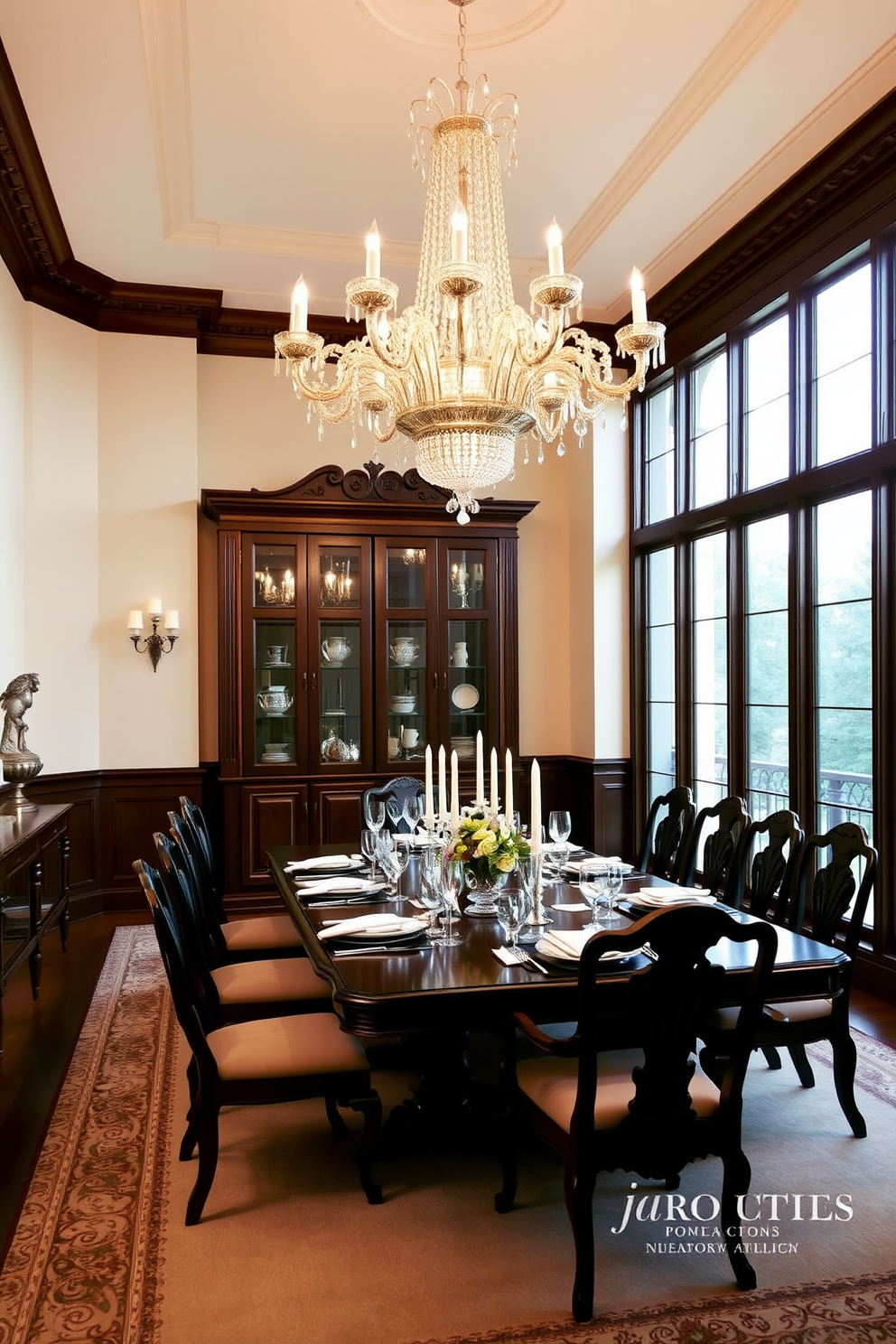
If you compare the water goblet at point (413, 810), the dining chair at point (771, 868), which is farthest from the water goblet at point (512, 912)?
the water goblet at point (413, 810)

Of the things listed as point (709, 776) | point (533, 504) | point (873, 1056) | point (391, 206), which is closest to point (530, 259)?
point (391, 206)

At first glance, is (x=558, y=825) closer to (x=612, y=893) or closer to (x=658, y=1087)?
(x=612, y=893)

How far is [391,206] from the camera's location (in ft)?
16.5

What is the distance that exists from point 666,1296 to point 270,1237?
0.97 meters

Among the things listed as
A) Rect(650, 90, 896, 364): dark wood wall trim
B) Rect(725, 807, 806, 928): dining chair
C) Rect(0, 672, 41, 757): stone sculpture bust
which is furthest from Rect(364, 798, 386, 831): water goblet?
Rect(650, 90, 896, 364): dark wood wall trim

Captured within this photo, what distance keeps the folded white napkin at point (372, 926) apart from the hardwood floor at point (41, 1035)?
1.07m

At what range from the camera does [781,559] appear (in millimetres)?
5000

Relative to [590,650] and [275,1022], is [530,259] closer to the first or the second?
[590,650]

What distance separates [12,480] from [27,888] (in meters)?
2.28

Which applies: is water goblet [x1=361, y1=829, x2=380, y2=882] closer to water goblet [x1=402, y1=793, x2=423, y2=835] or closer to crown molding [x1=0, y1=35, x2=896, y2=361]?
water goblet [x1=402, y1=793, x2=423, y2=835]

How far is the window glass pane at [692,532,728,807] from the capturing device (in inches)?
218

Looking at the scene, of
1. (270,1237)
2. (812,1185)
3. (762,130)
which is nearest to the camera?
(270,1237)

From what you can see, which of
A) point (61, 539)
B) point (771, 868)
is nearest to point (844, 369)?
point (771, 868)

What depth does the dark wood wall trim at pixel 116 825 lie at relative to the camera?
5.77 metres
